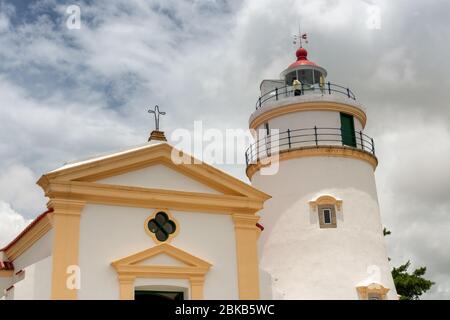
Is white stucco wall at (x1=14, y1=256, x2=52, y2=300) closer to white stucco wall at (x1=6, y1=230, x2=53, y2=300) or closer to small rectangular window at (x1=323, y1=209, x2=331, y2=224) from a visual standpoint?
white stucco wall at (x1=6, y1=230, x2=53, y2=300)

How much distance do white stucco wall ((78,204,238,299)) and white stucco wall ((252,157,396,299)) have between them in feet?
19.2

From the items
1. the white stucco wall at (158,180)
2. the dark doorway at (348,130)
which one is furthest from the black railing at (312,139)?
the white stucco wall at (158,180)

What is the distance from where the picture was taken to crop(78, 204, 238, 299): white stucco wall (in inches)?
510

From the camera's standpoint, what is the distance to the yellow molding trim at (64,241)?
1253 cm

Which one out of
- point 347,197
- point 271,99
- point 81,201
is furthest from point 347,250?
point 81,201

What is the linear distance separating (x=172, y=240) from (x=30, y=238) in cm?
382

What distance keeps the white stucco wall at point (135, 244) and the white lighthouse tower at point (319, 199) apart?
5.03m

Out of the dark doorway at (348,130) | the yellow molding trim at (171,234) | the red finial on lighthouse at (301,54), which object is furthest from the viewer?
the red finial on lighthouse at (301,54)

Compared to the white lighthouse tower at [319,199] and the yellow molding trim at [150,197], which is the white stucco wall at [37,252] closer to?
the yellow molding trim at [150,197]

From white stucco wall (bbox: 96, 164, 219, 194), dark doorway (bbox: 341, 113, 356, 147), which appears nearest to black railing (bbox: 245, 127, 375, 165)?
dark doorway (bbox: 341, 113, 356, 147)

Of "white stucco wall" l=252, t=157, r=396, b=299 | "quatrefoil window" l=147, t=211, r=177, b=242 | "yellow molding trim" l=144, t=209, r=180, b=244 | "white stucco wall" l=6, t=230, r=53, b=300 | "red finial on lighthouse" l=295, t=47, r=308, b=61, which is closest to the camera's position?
"white stucco wall" l=6, t=230, r=53, b=300

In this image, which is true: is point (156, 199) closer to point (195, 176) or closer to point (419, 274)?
point (195, 176)

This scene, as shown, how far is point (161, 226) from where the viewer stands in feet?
45.7
